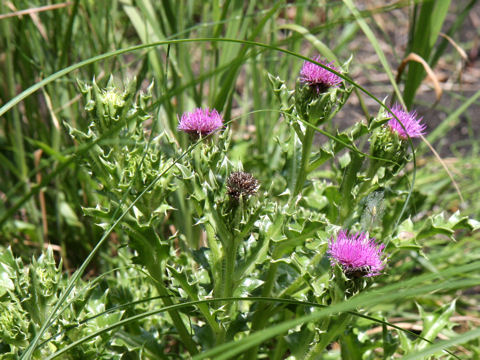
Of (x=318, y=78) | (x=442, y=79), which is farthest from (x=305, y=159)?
(x=442, y=79)

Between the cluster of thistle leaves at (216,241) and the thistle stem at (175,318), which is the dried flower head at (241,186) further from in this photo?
the thistle stem at (175,318)

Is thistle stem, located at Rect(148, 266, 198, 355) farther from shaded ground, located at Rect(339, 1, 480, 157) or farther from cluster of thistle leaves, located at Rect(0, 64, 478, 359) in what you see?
shaded ground, located at Rect(339, 1, 480, 157)

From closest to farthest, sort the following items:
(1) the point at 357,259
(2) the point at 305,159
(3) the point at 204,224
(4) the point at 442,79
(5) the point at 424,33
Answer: (1) the point at 357,259
(3) the point at 204,224
(2) the point at 305,159
(5) the point at 424,33
(4) the point at 442,79

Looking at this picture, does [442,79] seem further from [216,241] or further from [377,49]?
[216,241]

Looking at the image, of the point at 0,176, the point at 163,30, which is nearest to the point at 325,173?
the point at 163,30

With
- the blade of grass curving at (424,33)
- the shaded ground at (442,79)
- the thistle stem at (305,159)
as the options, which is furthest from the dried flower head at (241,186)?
the shaded ground at (442,79)

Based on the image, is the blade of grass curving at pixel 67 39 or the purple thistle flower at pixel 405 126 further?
the blade of grass curving at pixel 67 39
